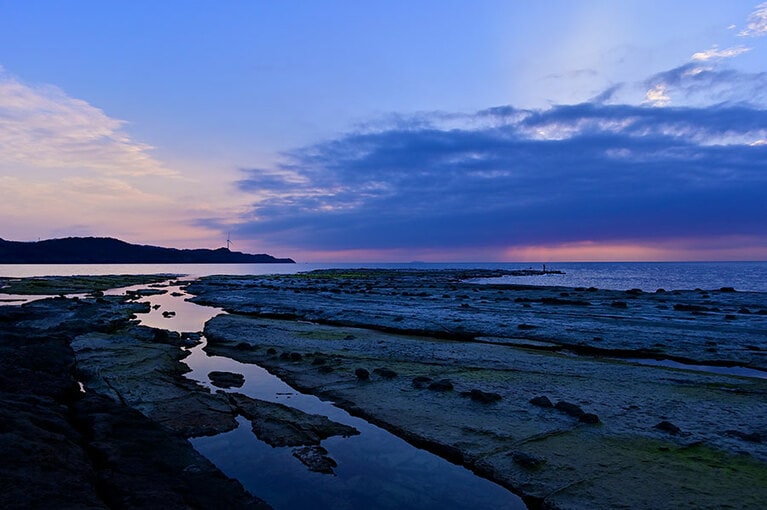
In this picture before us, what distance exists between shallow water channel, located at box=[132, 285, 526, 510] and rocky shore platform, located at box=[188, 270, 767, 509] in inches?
20.7

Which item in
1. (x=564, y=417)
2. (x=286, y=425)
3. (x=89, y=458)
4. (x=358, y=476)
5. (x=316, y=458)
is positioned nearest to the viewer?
(x=89, y=458)

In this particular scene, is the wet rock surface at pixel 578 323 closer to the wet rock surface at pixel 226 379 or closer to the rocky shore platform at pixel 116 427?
the wet rock surface at pixel 226 379

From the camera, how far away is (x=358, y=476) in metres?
9.30

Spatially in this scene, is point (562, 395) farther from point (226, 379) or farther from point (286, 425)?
point (226, 379)

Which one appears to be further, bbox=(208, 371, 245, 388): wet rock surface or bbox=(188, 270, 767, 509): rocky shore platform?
bbox=(208, 371, 245, 388): wet rock surface

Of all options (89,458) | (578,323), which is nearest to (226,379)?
(89,458)

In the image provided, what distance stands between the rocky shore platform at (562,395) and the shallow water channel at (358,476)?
527 mm

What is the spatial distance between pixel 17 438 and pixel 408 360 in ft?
48.5

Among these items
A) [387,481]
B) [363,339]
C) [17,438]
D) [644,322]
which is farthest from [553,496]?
[644,322]

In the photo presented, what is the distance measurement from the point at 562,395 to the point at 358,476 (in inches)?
317

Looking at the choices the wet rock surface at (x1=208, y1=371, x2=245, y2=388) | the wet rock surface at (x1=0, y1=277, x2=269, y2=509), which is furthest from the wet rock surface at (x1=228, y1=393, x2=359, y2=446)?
the wet rock surface at (x1=208, y1=371, x2=245, y2=388)

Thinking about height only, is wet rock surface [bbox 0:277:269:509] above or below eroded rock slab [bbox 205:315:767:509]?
above

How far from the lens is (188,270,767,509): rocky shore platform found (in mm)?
8688

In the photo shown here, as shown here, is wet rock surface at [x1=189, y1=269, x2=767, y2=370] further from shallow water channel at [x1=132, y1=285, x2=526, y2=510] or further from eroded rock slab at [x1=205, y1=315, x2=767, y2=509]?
shallow water channel at [x1=132, y1=285, x2=526, y2=510]
